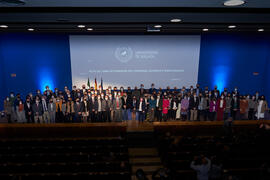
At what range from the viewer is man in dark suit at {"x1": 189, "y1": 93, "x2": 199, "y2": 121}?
8672mm

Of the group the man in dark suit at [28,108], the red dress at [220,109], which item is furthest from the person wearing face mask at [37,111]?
the red dress at [220,109]

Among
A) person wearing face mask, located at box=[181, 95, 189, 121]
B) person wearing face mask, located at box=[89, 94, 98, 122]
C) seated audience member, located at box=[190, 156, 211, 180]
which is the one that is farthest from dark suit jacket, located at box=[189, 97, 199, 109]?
seated audience member, located at box=[190, 156, 211, 180]

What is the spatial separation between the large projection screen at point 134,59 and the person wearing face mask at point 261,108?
3547mm

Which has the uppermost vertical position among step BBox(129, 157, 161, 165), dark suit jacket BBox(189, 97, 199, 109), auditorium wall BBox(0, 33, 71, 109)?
auditorium wall BBox(0, 33, 71, 109)

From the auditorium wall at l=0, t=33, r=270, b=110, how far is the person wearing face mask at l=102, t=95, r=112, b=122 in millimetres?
3246

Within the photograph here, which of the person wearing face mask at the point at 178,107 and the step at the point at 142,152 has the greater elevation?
the person wearing face mask at the point at 178,107

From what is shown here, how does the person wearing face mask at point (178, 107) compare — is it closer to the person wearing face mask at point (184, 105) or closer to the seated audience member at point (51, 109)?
the person wearing face mask at point (184, 105)

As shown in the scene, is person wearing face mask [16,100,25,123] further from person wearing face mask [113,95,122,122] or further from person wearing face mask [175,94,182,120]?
person wearing face mask [175,94,182,120]

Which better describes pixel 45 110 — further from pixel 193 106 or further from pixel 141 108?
pixel 193 106

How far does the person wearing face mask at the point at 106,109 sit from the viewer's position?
857 centimetres

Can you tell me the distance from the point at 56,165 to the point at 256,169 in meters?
5.12

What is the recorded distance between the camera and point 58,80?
34.9ft

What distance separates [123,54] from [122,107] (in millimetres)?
3289

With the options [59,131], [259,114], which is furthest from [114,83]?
[259,114]
